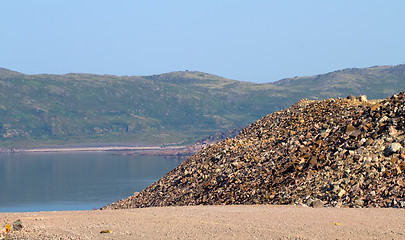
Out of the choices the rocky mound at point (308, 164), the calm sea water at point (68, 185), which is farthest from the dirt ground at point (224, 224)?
the calm sea water at point (68, 185)

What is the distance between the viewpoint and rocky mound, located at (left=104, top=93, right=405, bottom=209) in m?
27.0

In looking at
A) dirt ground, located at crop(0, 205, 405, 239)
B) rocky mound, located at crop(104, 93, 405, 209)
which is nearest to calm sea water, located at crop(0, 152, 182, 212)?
rocky mound, located at crop(104, 93, 405, 209)

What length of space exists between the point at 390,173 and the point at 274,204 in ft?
17.3

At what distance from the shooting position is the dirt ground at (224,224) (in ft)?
60.9

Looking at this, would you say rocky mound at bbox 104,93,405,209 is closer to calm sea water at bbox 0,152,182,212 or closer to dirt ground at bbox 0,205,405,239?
dirt ground at bbox 0,205,405,239

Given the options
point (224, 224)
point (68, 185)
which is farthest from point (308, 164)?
point (68, 185)

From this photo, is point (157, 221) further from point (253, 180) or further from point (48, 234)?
point (253, 180)

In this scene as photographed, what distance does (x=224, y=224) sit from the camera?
67.2 feet

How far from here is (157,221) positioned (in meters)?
21.3

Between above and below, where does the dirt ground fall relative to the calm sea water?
above

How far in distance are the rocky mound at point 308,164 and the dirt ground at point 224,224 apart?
2.72 m

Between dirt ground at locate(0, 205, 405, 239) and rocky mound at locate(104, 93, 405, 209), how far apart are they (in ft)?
8.91

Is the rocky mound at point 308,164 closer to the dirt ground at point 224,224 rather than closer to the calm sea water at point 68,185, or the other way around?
the dirt ground at point 224,224

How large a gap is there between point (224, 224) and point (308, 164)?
11410 mm
